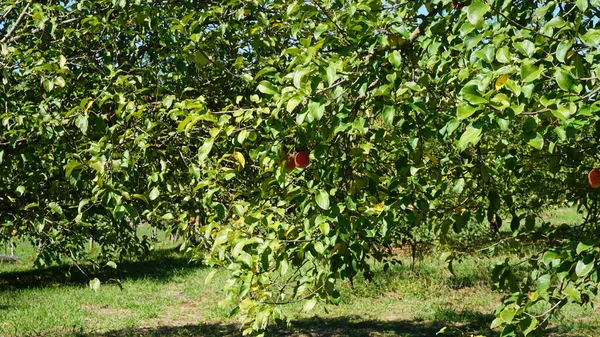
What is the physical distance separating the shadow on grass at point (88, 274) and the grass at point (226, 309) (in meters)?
Answer: 0.08

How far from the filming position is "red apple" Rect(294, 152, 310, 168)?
2.69m

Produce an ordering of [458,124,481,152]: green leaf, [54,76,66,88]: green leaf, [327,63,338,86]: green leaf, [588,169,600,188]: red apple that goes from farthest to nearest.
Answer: [54,76,66,88]: green leaf < [588,169,600,188]: red apple < [327,63,338,86]: green leaf < [458,124,481,152]: green leaf

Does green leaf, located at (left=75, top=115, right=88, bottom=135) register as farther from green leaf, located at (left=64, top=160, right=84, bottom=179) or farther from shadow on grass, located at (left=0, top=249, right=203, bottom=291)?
shadow on grass, located at (left=0, top=249, right=203, bottom=291)

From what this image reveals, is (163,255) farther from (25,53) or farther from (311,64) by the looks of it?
(311,64)

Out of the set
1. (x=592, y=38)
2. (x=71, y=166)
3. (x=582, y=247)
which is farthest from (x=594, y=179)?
(x=71, y=166)

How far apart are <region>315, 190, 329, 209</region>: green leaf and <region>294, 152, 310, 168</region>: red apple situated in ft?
0.72

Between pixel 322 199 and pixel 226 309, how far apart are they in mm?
8429

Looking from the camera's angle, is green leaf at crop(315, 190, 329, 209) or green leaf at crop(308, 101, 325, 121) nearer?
green leaf at crop(308, 101, 325, 121)

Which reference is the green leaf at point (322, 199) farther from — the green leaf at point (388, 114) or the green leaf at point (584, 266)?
the green leaf at point (584, 266)

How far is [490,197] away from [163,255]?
666 inches

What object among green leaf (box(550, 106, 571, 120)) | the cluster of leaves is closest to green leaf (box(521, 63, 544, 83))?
the cluster of leaves

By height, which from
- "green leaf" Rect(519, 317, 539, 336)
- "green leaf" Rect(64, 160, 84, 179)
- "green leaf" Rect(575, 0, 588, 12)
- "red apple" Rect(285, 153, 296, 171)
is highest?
"green leaf" Rect(575, 0, 588, 12)

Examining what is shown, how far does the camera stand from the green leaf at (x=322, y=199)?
2.45 m

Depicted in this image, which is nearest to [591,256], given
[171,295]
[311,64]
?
[311,64]
